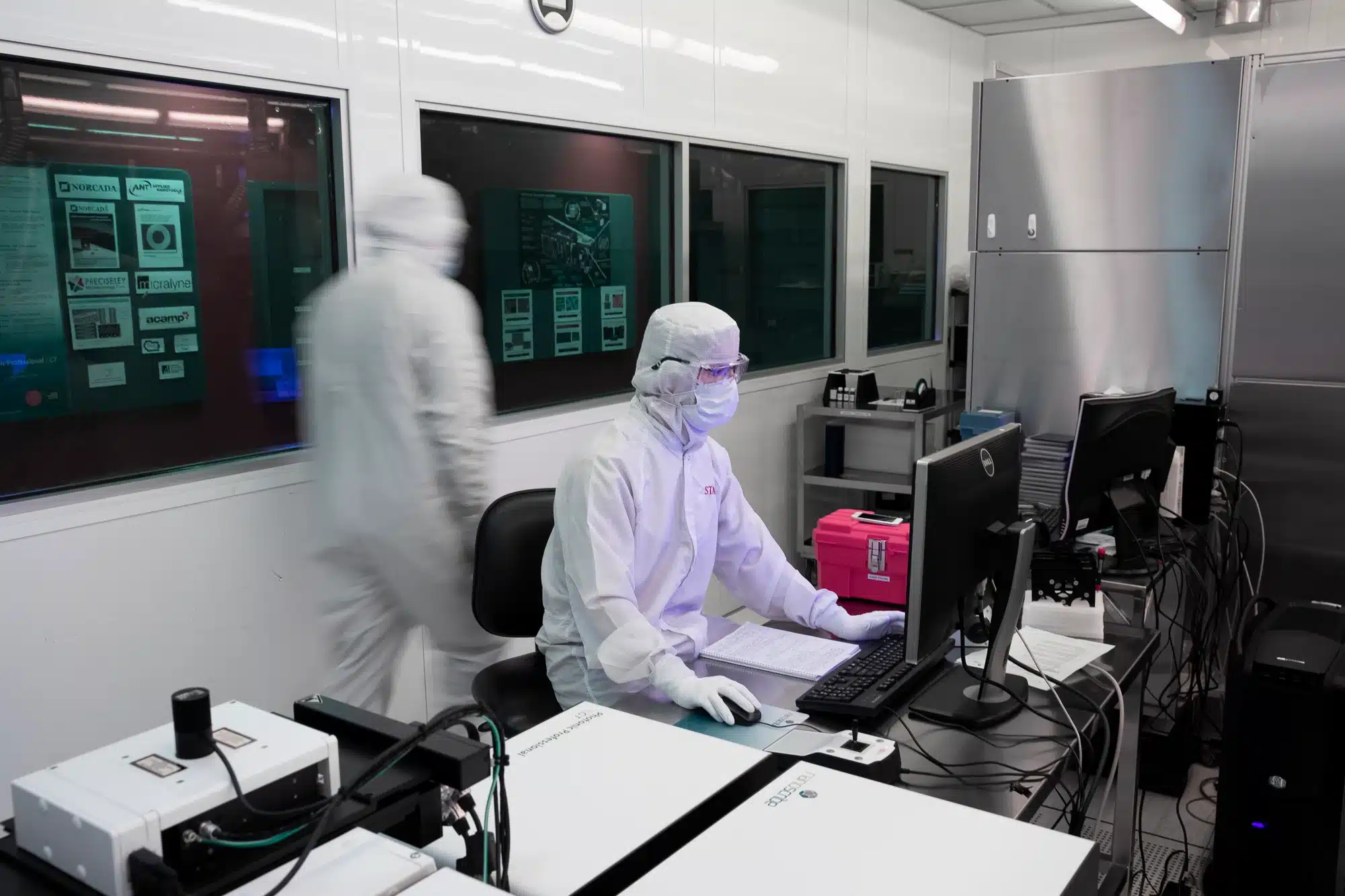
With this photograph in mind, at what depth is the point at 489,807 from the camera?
92 cm

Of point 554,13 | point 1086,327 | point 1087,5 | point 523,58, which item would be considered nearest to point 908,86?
point 1087,5

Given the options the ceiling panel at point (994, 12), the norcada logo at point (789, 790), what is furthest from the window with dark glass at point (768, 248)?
the norcada logo at point (789, 790)

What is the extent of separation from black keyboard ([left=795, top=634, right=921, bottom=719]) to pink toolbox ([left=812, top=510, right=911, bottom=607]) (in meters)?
0.64

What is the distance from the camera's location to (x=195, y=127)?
2.46m

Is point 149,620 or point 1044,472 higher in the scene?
point 1044,472

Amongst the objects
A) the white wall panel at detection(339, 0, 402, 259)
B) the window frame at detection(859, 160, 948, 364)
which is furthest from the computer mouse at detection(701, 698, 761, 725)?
the window frame at detection(859, 160, 948, 364)

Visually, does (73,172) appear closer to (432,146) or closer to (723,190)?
(432,146)

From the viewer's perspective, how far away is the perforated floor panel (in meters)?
2.39

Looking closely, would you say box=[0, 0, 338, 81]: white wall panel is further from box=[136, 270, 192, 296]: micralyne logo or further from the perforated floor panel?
the perforated floor panel

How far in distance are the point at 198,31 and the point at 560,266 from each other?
139 centimetres

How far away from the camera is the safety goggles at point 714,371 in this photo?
2.10 metres

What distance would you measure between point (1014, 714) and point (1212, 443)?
1.74 meters

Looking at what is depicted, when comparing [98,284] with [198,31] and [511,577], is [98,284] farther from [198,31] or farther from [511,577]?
[511,577]

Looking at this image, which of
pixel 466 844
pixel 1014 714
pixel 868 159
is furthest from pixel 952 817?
pixel 868 159
